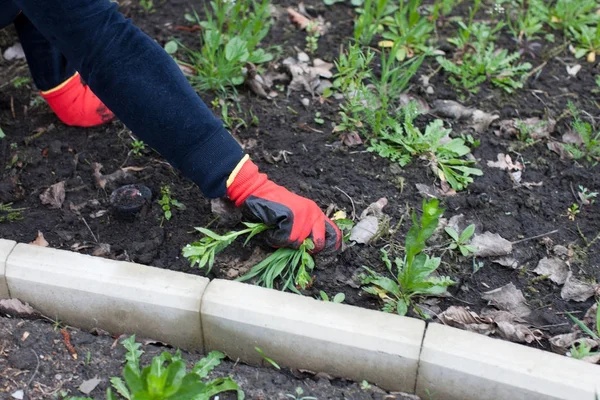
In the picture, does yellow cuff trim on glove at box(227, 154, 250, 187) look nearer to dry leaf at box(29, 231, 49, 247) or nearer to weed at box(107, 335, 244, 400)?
weed at box(107, 335, 244, 400)

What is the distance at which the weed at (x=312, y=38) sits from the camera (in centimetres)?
308

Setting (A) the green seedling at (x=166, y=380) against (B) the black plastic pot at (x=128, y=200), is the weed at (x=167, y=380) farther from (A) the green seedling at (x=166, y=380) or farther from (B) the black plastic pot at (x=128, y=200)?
(B) the black plastic pot at (x=128, y=200)

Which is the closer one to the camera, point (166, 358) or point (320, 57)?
point (166, 358)

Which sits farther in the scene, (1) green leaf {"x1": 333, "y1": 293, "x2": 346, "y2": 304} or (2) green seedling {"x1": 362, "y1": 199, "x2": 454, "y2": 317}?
(1) green leaf {"x1": 333, "y1": 293, "x2": 346, "y2": 304}

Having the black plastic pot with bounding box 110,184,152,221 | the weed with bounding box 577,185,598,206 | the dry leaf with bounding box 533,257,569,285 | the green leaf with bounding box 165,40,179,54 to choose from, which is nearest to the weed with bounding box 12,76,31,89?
the green leaf with bounding box 165,40,179,54

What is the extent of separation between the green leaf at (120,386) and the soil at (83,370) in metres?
0.04

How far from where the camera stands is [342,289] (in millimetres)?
2127

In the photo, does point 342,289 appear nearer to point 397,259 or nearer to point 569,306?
point 397,259

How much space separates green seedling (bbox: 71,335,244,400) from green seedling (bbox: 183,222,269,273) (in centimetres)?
31

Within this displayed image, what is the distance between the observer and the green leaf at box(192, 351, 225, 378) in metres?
1.83

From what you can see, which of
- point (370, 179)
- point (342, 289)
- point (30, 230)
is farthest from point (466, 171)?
point (30, 230)

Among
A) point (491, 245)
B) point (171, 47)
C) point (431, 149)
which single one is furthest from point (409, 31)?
point (491, 245)

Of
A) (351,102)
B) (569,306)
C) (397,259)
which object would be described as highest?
(351,102)

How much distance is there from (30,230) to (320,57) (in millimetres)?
1501
